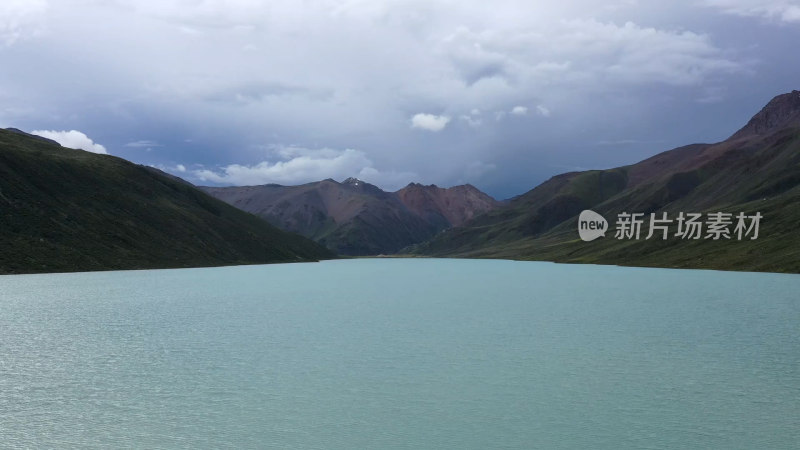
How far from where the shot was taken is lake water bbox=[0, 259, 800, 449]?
24875mm

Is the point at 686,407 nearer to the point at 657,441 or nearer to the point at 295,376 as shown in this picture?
the point at 657,441

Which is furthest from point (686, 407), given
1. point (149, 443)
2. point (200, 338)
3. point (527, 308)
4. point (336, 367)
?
point (527, 308)

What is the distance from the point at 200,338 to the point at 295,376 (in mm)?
18423

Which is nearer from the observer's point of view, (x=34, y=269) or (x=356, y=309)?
(x=356, y=309)

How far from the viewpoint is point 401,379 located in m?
35.1

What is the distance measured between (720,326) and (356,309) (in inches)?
1603

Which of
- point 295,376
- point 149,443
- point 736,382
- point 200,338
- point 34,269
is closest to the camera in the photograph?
point 149,443

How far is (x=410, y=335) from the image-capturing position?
53000 mm

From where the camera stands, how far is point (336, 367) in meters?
39.0

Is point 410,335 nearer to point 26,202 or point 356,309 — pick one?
point 356,309

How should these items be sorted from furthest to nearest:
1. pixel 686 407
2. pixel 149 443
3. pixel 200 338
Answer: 1. pixel 200 338
2. pixel 686 407
3. pixel 149 443

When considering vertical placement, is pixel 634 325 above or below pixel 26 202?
below

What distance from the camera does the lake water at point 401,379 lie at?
81.6 ft

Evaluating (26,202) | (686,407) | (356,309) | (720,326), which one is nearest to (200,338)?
(356,309)
